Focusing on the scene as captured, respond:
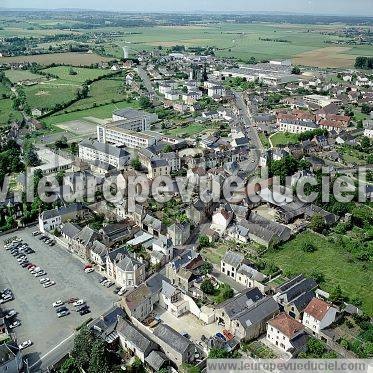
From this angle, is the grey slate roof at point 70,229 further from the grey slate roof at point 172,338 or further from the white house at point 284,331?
the white house at point 284,331

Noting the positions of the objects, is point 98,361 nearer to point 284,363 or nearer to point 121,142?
point 284,363

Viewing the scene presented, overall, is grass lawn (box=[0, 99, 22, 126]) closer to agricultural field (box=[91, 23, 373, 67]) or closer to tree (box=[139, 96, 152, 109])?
tree (box=[139, 96, 152, 109])

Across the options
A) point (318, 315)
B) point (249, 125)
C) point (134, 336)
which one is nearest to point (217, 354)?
point (134, 336)

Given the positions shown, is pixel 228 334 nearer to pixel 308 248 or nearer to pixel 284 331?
pixel 284 331

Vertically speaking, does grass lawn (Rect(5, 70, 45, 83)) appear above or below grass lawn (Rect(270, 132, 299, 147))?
above

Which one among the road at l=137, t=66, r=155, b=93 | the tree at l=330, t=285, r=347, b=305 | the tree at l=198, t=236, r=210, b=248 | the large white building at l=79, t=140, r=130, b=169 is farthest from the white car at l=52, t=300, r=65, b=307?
the road at l=137, t=66, r=155, b=93

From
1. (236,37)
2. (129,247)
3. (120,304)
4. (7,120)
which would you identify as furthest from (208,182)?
(236,37)
